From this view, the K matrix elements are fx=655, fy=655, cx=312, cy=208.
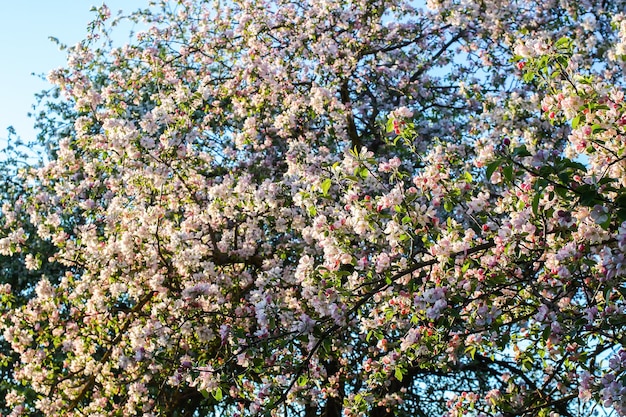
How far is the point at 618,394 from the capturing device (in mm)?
3561

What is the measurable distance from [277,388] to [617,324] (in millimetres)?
2672

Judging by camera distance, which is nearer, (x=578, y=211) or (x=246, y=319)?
(x=578, y=211)

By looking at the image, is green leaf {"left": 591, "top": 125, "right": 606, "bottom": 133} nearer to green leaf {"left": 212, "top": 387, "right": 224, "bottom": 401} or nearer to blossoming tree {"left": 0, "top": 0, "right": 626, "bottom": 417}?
blossoming tree {"left": 0, "top": 0, "right": 626, "bottom": 417}

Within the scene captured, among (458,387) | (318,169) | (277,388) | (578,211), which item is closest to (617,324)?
(578,211)

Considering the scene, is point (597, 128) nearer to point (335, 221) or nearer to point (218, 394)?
point (335, 221)

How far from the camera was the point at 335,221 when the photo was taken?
511cm

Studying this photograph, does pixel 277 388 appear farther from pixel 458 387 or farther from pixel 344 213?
pixel 458 387

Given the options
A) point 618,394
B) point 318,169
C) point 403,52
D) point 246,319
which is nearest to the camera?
point 618,394

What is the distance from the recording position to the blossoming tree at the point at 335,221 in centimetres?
423

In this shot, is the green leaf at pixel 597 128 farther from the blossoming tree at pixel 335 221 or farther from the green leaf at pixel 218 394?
the green leaf at pixel 218 394

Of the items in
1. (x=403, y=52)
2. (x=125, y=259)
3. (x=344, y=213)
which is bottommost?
(x=344, y=213)

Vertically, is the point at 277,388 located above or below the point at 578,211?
below

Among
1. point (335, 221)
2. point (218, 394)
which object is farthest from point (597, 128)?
point (218, 394)

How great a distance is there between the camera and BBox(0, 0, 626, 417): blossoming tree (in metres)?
4.23
